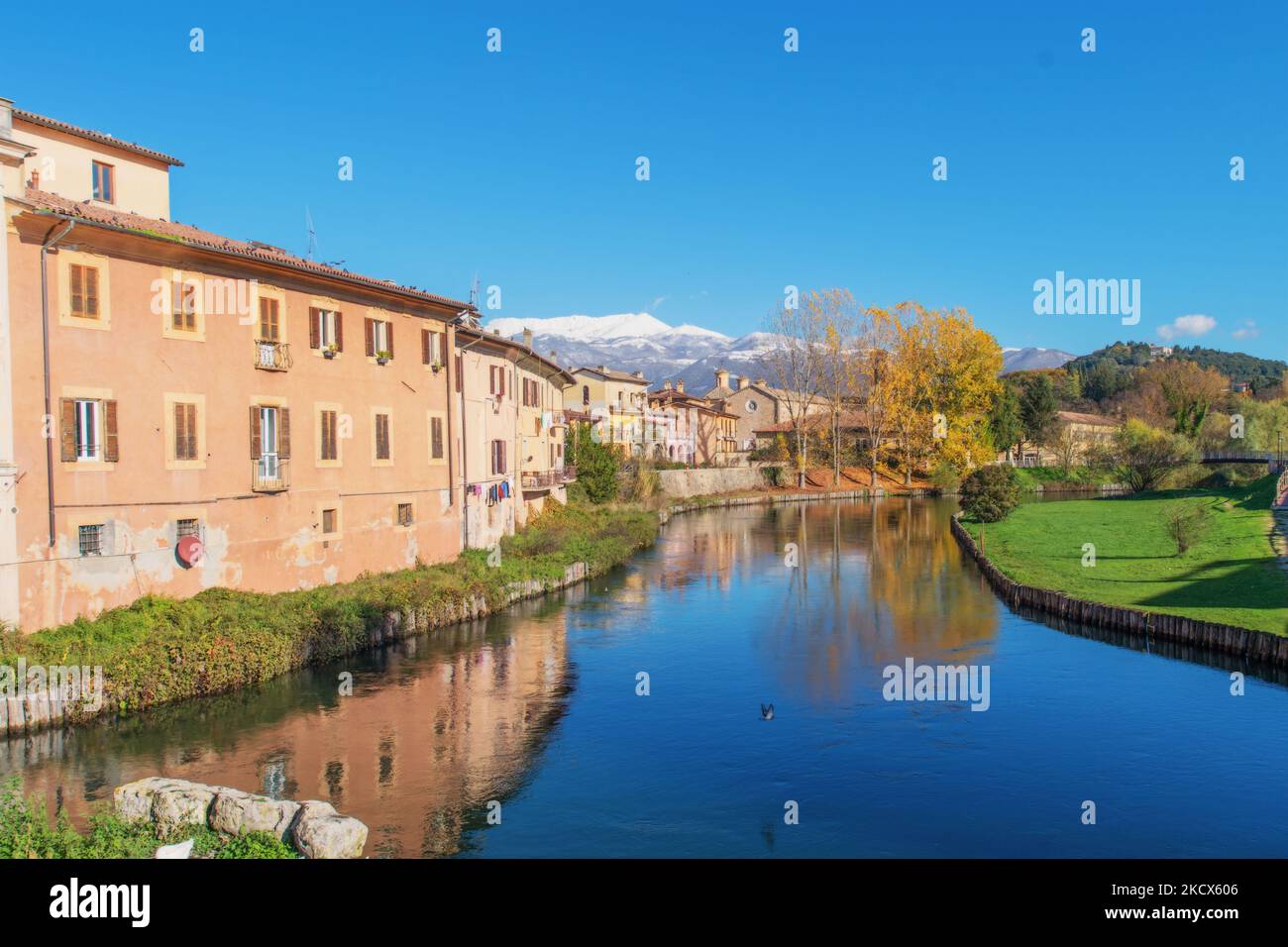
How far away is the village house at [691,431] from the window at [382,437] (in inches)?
2271

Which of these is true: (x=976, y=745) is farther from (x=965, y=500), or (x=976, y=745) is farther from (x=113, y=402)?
(x=965, y=500)

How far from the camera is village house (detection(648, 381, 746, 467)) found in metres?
95.1

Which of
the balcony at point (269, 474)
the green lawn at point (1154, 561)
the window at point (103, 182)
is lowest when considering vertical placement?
the green lawn at point (1154, 561)

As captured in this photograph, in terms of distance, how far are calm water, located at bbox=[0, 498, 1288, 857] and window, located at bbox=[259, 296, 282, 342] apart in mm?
9743

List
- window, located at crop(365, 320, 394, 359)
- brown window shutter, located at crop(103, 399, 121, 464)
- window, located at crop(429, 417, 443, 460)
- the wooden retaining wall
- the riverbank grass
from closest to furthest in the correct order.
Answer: the riverbank grass → brown window shutter, located at crop(103, 399, 121, 464) → the wooden retaining wall → window, located at crop(365, 320, 394, 359) → window, located at crop(429, 417, 443, 460)

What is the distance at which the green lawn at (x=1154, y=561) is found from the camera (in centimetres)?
3056

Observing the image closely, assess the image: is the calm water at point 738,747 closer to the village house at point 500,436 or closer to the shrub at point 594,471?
the village house at point 500,436

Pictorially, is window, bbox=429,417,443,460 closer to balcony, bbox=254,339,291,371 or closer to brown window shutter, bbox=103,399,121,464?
balcony, bbox=254,339,291,371

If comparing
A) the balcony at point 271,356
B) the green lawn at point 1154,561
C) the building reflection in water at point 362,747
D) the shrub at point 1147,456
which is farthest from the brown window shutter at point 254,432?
the shrub at point 1147,456

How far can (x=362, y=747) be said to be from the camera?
19875 mm

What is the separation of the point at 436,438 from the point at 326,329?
22.4 feet

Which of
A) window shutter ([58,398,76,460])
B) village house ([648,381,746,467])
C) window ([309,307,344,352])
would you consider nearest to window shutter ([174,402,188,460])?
window shutter ([58,398,76,460])
